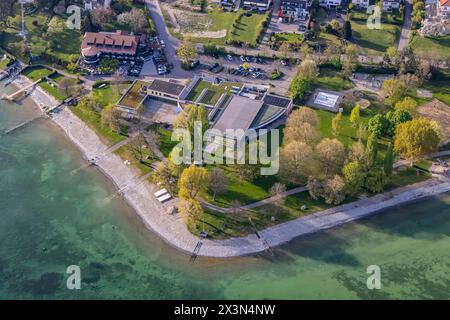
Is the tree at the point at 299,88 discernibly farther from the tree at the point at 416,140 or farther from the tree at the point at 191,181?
the tree at the point at 191,181

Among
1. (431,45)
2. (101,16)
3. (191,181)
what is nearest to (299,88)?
(191,181)

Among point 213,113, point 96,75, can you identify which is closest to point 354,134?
point 213,113

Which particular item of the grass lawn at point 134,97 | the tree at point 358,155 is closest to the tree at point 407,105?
the tree at point 358,155

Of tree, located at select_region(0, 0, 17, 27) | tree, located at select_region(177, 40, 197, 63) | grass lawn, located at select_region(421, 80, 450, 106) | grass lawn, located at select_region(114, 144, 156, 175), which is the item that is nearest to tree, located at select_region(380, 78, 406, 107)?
grass lawn, located at select_region(421, 80, 450, 106)

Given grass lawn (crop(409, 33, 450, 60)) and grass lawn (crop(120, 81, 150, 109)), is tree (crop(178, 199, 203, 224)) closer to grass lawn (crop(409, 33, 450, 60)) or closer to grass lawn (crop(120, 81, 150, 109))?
grass lawn (crop(120, 81, 150, 109))
